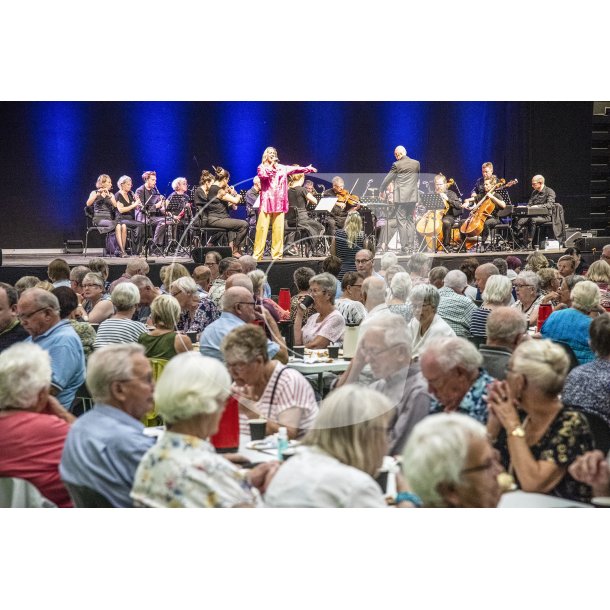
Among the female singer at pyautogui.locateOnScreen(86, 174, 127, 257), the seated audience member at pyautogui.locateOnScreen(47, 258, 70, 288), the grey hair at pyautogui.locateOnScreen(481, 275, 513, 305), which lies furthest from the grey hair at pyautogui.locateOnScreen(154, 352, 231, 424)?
the female singer at pyautogui.locateOnScreen(86, 174, 127, 257)

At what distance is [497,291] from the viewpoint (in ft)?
18.2

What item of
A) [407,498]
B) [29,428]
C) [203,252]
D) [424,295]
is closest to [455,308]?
[203,252]

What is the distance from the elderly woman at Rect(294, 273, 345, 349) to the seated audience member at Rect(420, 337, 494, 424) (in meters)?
0.76

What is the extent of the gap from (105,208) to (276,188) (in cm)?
694

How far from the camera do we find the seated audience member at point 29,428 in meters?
3.31

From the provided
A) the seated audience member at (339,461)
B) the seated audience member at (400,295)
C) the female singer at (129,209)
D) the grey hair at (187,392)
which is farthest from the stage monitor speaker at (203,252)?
→ the female singer at (129,209)

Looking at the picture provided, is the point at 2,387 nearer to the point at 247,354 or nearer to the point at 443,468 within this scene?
the point at 247,354

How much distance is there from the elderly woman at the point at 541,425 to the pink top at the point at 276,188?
1022 millimetres

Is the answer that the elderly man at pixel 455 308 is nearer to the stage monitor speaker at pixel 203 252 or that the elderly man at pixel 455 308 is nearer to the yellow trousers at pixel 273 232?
the stage monitor speaker at pixel 203 252

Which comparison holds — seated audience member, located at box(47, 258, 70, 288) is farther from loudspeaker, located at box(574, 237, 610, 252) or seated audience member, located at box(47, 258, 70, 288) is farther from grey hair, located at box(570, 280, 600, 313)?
loudspeaker, located at box(574, 237, 610, 252)

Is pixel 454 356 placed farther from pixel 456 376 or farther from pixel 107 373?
pixel 107 373

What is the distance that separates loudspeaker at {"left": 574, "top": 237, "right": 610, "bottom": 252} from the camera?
1317 centimetres
